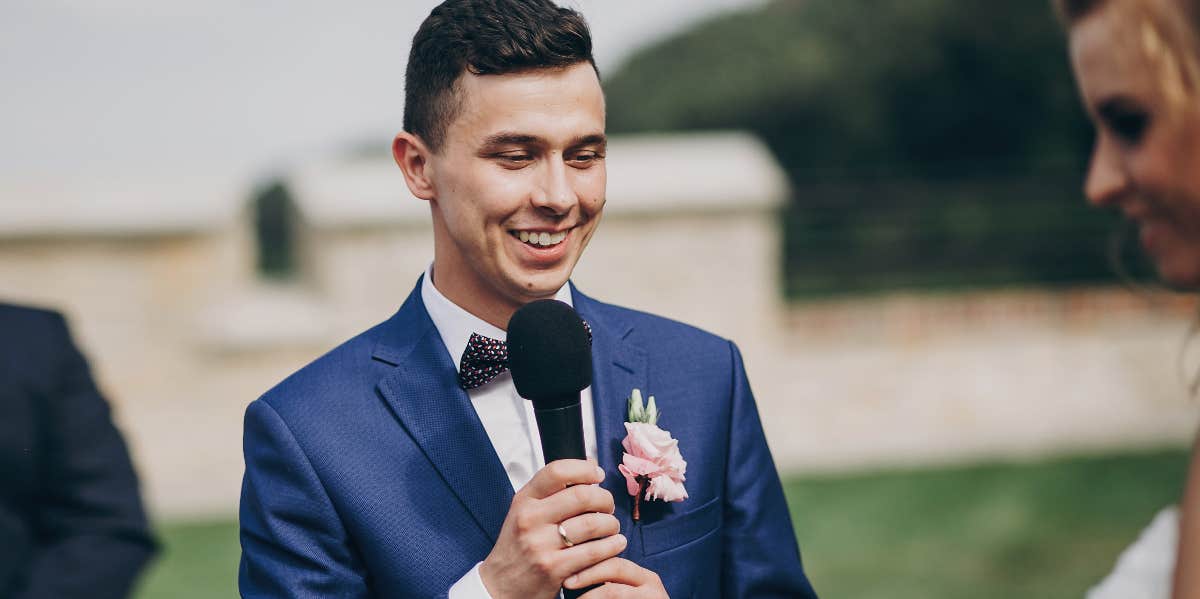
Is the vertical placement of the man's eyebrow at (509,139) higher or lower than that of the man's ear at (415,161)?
higher

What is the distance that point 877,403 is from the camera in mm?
9836

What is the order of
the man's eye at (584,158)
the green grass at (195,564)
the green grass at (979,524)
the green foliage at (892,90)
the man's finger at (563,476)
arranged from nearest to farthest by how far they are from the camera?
1. the man's finger at (563,476)
2. the man's eye at (584,158)
3. the green grass at (979,524)
4. the green grass at (195,564)
5. the green foliage at (892,90)

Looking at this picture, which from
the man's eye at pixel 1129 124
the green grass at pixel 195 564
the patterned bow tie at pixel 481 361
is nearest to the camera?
the man's eye at pixel 1129 124

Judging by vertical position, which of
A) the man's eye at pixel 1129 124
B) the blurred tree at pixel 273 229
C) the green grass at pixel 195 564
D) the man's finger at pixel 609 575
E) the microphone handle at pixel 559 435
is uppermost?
the man's eye at pixel 1129 124

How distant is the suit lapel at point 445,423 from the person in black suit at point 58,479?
5.28ft

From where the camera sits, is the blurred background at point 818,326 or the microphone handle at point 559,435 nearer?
the microphone handle at point 559,435

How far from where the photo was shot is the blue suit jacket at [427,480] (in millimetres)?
2287

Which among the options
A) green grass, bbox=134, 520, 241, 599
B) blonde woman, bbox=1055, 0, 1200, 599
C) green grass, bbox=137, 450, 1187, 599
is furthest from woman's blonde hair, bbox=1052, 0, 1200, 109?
green grass, bbox=134, 520, 241, 599

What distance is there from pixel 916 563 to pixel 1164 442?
3670 mm

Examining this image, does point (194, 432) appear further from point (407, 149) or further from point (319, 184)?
point (407, 149)

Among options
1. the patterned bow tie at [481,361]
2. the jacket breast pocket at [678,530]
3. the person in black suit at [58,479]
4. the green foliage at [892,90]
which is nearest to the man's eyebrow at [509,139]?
the patterned bow tie at [481,361]

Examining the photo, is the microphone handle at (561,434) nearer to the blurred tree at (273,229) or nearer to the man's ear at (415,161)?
the man's ear at (415,161)

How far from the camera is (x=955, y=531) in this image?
8102 millimetres

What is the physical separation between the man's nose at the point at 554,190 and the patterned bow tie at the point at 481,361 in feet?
0.97
